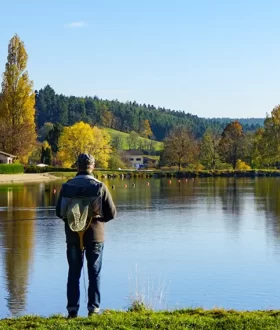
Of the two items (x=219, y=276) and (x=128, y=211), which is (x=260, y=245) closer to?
(x=219, y=276)

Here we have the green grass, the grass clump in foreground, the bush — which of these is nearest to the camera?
the grass clump in foreground

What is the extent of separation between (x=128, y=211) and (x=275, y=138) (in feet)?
246

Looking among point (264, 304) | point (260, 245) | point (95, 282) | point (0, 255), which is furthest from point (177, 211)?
point (95, 282)

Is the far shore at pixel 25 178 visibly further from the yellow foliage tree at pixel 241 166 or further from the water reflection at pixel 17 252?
the yellow foliage tree at pixel 241 166

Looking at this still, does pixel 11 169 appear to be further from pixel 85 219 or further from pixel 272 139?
pixel 85 219

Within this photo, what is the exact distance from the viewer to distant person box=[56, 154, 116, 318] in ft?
29.0

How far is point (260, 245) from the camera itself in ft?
70.2

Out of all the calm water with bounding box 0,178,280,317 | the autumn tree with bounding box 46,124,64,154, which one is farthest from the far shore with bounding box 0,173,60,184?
the autumn tree with bounding box 46,124,64,154

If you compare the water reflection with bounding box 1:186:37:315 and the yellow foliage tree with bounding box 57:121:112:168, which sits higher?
the yellow foliage tree with bounding box 57:121:112:168

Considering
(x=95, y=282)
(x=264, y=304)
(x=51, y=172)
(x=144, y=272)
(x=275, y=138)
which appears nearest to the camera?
(x=95, y=282)

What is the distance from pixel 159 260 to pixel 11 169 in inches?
2263

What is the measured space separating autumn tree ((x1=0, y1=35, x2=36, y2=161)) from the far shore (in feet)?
15.7

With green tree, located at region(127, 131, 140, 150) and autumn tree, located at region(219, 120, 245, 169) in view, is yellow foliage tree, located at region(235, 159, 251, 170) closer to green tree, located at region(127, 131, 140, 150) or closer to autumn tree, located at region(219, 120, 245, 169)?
autumn tree, located at region(219, 120, 245, 169)

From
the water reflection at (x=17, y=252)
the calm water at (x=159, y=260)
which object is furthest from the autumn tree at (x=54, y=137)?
the calm water at (x=159, y=260)
